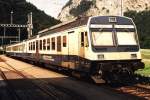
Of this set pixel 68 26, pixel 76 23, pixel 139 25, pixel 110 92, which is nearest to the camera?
pixel 110 92

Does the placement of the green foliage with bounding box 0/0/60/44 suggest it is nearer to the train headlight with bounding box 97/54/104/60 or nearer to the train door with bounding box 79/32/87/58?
the train door with bounding box 79/32/87/58

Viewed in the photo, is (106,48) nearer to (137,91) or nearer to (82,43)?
(82,43)

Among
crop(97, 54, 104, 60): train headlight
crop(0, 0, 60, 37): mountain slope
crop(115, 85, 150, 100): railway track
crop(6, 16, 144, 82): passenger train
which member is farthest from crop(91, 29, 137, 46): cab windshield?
crop(0, 0, 60, 37): mountain slope

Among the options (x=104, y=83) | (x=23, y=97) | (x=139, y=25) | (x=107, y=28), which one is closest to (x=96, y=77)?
(x=104, y=83)

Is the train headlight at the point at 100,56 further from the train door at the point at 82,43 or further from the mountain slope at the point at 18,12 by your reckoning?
the mountain slope at the point at 18,12

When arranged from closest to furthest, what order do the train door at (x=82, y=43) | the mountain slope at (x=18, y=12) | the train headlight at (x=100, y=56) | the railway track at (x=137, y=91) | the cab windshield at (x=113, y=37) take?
the railway track at (x=137, y=91), the train headlight at (x=100, y=56), the cab windshield at (x=113, y=37), the train door at (x=82, y=43), the mountain slope at (x=18, y=12)

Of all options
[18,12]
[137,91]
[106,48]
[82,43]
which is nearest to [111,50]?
[106,48]

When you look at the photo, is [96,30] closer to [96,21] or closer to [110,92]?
[96,21]

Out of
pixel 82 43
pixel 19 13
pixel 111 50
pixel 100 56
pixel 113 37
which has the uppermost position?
pixel 19 13

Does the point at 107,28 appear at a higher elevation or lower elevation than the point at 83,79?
higher

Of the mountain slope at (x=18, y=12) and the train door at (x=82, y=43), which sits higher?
the mountain slope at (x=18, y=12)

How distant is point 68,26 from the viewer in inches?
872

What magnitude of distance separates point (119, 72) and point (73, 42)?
3449 mm

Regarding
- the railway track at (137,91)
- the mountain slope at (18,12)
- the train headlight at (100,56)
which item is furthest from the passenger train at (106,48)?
the mountain slope at (18,12)
